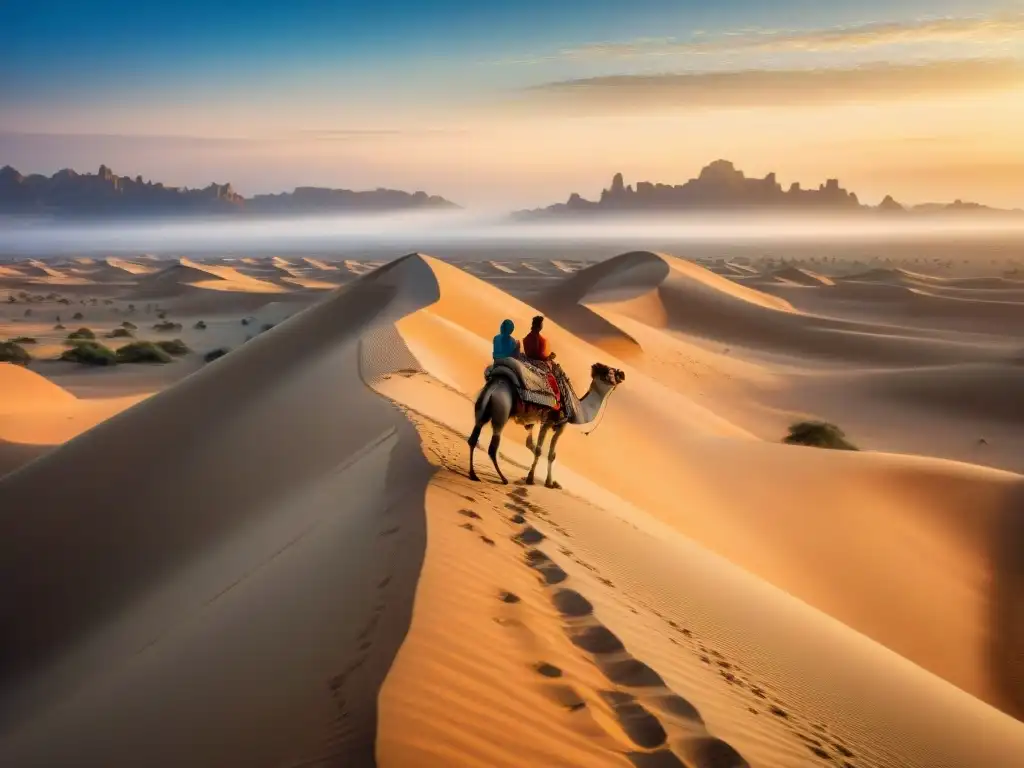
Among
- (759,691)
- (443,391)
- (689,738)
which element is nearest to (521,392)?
(759,691)

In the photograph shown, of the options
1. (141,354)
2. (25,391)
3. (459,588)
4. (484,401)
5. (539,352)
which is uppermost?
→ (539,352)

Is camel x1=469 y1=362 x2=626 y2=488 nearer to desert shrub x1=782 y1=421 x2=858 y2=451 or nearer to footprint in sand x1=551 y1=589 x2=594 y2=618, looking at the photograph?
footprint in sand x1=551 y1=589 x2=594 y2=618

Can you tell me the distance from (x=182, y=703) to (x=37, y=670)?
4.00 metres

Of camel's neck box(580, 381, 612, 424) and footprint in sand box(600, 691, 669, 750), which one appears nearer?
footprint in sand box(600, 691, 669, 750)

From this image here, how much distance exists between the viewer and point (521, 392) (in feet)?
24.7

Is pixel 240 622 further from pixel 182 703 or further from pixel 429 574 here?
pixel 429 574

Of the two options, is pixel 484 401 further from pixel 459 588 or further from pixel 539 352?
pixel 459 588

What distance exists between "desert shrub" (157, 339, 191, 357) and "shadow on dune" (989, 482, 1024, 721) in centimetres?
2917

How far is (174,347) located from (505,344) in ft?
94.7

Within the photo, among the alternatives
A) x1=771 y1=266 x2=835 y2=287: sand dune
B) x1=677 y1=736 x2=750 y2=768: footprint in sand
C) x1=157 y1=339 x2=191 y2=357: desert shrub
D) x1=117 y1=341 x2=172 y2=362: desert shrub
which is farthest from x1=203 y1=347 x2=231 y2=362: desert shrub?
x1=771 y1=266 x2=835 y2=287: sand dune

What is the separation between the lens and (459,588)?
4973 mm

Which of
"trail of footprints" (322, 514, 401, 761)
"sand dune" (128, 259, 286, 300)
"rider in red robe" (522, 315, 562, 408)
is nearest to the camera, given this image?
"trail of footprints" (322, 514, 401, 761)

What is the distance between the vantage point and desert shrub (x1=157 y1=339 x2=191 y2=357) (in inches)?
1267

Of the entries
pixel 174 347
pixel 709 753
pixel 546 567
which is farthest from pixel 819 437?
pixel 174 347
